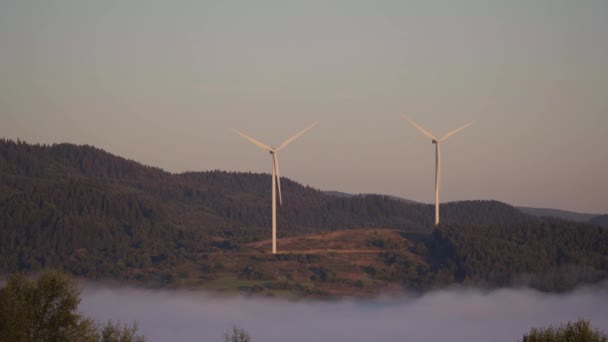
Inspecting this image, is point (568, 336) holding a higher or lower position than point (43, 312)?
lower

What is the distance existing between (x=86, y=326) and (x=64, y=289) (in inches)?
184

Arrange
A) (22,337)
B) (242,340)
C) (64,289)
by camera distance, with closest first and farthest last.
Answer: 1. (22,337)
2. (64,289)
3. (242,340)

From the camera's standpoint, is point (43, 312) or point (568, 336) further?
point (568, 336)

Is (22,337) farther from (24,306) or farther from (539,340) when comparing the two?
(539,340)

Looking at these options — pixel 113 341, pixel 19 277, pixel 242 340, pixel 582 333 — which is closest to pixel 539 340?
pixel 582 333

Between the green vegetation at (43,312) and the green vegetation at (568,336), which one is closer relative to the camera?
the green vegetation at (43,312)

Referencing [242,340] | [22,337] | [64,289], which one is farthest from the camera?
[242,340]

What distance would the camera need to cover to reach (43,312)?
109 m

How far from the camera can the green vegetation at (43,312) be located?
10356 centimetres

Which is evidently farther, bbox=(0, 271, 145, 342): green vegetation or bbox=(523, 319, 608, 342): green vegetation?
bbox=(523, 319, 608, 342): green vegetation

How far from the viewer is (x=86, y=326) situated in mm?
107688

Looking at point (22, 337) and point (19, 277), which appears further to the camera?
point (19, 277)

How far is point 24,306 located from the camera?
354 feet

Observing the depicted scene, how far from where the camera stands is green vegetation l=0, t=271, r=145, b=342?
4077 inches
